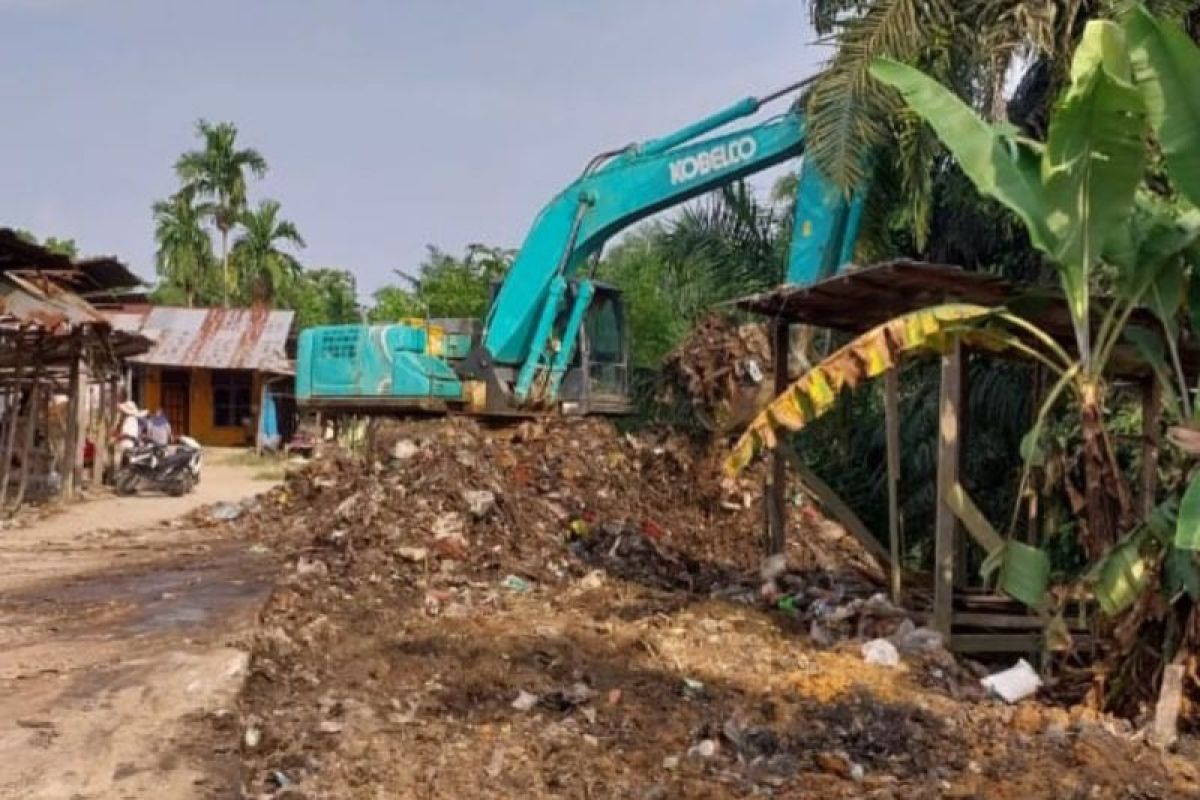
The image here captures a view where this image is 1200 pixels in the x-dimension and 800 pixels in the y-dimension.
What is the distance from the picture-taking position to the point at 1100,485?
688 cm

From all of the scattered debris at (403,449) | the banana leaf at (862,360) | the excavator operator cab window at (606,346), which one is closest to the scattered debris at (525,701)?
the banana leaf at (862,360)

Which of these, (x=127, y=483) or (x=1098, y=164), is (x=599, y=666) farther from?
(x=127, y=483)

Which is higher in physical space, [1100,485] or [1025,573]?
[1100,485]

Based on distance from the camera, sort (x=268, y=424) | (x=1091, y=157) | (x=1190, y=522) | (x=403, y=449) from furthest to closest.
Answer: (x=268, y=424)
(x=403, y=449)
(x=1091, y=157)
(x=1190, y=522)

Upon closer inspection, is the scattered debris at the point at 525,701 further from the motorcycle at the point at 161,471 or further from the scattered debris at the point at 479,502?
the motorcycle at the point at 161,471

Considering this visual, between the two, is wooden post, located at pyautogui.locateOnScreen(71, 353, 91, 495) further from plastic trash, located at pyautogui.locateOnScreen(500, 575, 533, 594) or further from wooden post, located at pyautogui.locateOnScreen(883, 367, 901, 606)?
wooden post, located at pyautogui.locateOnScreen(883, 367, 901, 606)

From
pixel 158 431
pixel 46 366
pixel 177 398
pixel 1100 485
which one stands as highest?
pixel 46 366

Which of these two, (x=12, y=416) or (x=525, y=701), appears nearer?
(x=525, y=701)

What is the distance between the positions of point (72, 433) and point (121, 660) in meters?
12.6

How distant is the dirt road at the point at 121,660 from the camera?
579cm

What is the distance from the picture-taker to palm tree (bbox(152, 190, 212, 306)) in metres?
44.5

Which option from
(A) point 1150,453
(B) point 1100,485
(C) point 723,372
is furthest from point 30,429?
(B) point 1100,485

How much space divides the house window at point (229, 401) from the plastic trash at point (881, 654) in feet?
100

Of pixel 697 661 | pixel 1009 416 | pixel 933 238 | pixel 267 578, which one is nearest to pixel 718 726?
pixel 697 661
